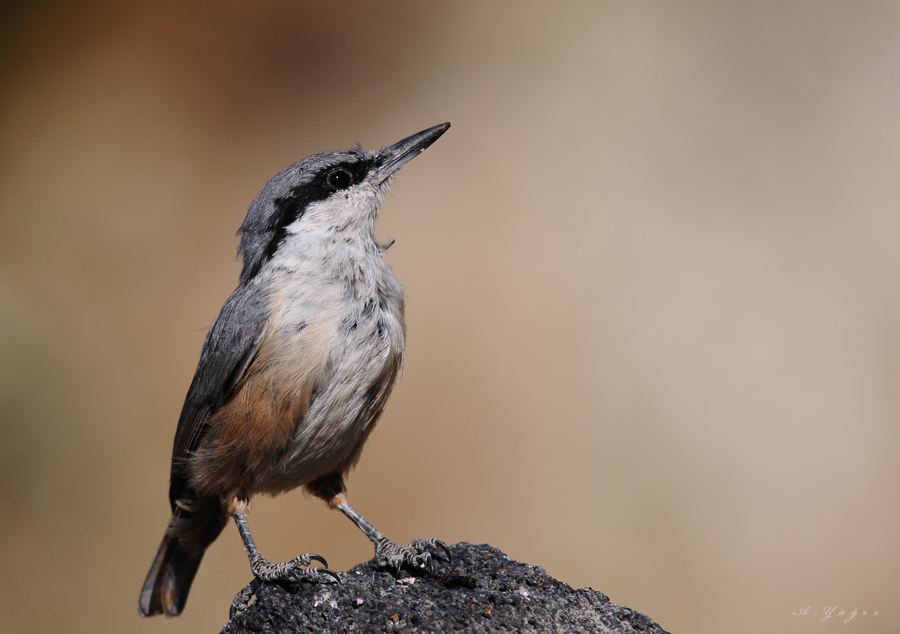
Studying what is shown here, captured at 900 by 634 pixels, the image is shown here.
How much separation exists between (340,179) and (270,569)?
1885mm

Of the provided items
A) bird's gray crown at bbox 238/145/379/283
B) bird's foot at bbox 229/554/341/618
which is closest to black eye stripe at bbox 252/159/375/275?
bird's gray crown at bbox 238/145/379/283

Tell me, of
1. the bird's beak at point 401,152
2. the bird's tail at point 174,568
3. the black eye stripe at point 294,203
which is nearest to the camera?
the black eye stripe at point 294,203

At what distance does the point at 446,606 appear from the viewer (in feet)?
8.28

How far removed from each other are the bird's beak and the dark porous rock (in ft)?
6.54

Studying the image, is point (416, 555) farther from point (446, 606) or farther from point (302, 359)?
point (302, 359)

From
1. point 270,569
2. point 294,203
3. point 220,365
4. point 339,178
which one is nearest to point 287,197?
point 294,203

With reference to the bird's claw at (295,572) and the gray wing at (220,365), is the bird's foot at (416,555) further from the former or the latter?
the gray wing at (220,365)

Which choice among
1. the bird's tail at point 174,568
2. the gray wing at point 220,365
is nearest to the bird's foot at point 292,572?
the gray wing at point 220,365

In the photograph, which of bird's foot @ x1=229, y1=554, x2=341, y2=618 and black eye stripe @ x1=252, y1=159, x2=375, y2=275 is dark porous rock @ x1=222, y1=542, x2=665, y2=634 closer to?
bird's foot @ x1=229, y1=554, x2=341, y2=618

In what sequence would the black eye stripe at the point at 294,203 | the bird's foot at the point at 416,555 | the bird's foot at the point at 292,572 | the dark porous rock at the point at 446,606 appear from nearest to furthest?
the dark porous rock at the point at 446,606, the bird's foot at the point at 292,572, the bird's foot at the point at 416,555, the black eye stripe at the point at 294,203

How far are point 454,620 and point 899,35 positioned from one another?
20.0ft

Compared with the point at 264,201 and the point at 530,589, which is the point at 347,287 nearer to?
the point at 264,201

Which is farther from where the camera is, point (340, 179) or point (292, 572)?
point (340, 179)

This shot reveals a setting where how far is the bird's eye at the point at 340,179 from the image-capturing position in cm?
345
